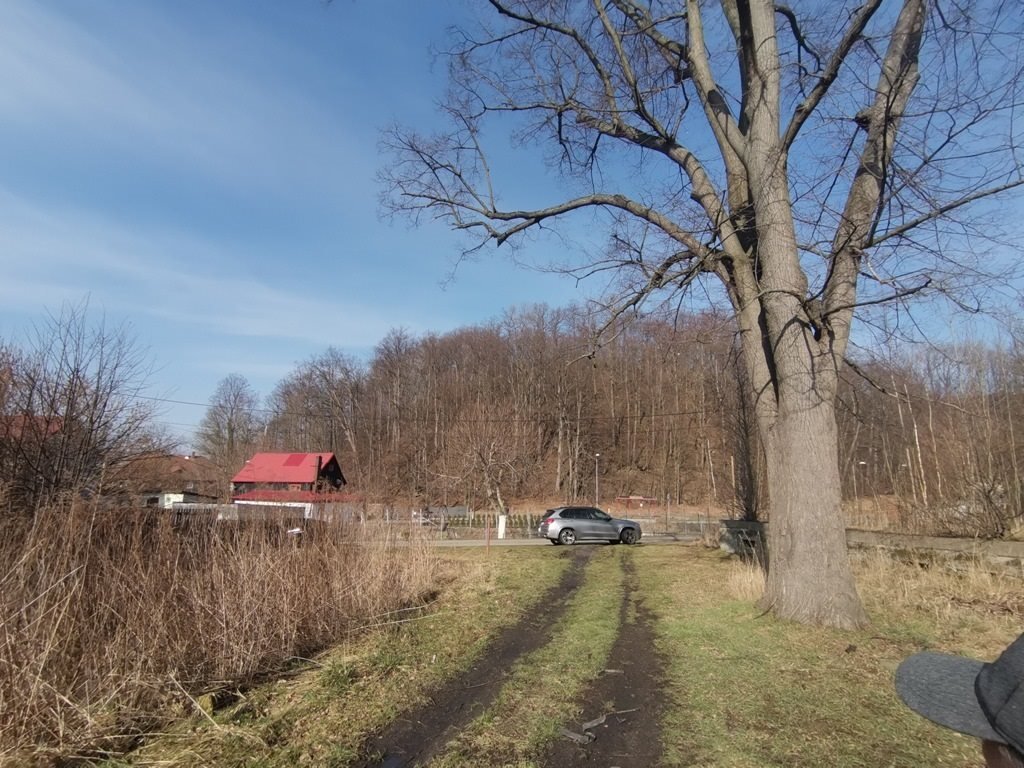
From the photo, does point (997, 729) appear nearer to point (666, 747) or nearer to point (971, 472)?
point (666, 747)

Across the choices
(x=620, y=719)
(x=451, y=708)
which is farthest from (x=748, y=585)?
(x=451, y=708)

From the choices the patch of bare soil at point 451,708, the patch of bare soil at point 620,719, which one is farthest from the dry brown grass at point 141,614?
the patch of bare soil at point 620,719

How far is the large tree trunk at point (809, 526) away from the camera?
760cm

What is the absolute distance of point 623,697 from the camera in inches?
208

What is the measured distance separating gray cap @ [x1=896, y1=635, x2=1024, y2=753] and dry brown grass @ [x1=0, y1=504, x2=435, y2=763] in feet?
15.8

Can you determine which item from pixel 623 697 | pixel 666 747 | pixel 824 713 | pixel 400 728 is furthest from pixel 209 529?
pixel 824 713

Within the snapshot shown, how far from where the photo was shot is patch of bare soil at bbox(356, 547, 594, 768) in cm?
418

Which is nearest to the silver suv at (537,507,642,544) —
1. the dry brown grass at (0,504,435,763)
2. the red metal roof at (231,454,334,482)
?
the dry brown grass at (0,504,435,763)

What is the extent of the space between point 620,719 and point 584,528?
21743 mm

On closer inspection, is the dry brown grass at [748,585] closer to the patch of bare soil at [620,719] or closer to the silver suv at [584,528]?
the patch of bare soil at [620,719]

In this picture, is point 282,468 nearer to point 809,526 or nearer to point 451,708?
point 809,526

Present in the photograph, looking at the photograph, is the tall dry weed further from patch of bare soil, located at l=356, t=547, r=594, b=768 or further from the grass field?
patch of bare soil, located at l=356, t=547, r=594, b=768

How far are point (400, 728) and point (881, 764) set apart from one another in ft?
10.4

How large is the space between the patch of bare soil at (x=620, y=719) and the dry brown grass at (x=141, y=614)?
3.00 metres
